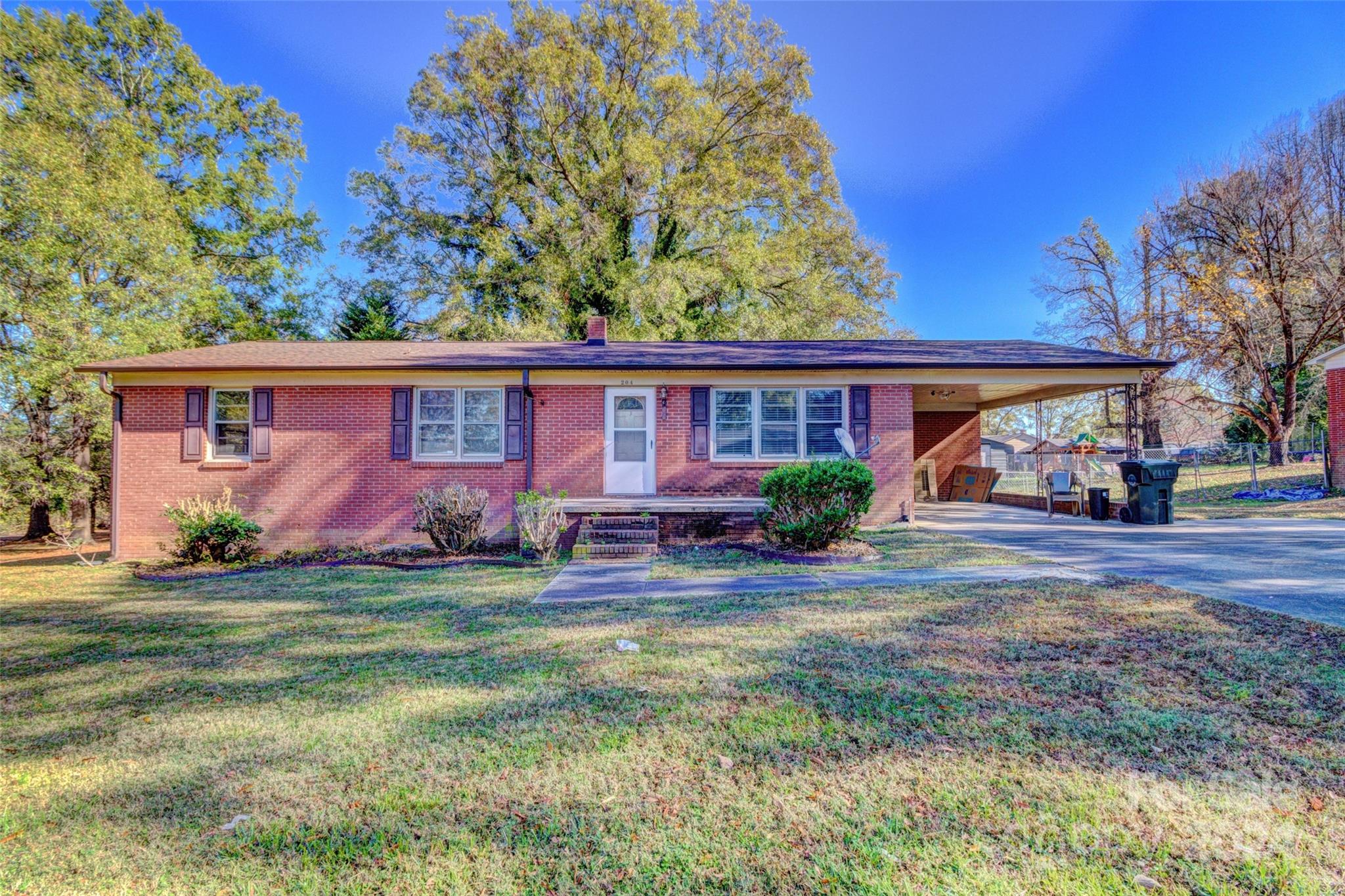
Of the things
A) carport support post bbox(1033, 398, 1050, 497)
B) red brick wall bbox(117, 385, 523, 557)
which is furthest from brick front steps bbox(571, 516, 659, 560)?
carport support post bbox(1033, 398, 1050, 497)

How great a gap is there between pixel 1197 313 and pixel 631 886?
1029 inches

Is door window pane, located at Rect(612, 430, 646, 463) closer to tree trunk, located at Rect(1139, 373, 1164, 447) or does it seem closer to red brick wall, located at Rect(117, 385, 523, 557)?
red brick wall, located at Rect(117, 385, 523, 557)

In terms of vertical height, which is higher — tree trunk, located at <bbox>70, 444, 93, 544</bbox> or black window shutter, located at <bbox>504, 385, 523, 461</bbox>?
black window shutter, located at <bbox>504, 385, 523, 461</bbox>

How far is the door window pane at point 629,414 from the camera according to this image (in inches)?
446

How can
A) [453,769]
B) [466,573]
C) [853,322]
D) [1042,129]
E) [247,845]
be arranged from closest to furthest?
[247,845]
[453,769]
[466,573]
[1042,129]
[853,322]

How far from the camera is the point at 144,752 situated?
303 centimetres

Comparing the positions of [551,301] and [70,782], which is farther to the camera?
[551,301]

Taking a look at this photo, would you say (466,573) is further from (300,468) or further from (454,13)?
(454,13)

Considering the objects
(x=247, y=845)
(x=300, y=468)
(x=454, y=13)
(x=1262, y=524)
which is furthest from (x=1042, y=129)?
(x=247, y=845)

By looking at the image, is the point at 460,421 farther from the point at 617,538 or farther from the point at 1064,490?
the point at 1064,490

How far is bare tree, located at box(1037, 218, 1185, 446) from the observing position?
21422 millimetres

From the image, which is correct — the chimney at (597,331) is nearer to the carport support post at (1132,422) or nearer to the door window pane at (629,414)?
the door window pane at (629,414)

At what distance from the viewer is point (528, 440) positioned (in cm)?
1100

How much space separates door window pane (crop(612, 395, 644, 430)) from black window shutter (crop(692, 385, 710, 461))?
99cm
